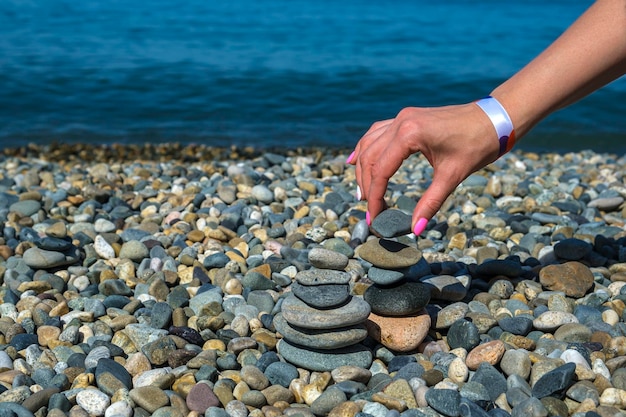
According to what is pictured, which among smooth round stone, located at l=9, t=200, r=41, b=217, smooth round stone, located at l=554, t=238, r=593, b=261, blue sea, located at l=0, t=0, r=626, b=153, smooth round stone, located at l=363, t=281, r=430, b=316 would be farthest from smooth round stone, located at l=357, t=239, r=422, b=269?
blue sea, located at l=0, t=0, r=626, b=153

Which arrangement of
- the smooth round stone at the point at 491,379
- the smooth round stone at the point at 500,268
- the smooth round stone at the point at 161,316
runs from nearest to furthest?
the smooth round stone at the point at 491,379
the smooth round stone at the point at 161,316
the smooth round stone at the point at 500,268

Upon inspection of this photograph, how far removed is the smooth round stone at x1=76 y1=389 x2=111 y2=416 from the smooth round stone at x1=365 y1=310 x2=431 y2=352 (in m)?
1.07

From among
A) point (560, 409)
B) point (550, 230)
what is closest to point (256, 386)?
point (560, 409)

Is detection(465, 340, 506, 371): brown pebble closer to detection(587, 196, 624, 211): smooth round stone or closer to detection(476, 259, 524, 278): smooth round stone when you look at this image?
detection(476, 259, 524, 278): smooth round stone

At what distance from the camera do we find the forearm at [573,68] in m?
2.44

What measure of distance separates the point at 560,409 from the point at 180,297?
5.87 feet

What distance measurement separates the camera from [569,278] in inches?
133

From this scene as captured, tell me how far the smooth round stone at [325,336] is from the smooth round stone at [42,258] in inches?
63.1

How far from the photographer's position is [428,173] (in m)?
6.04

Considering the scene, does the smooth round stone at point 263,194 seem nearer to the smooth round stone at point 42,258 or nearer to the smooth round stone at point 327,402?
the smooth round stone at point 42,258

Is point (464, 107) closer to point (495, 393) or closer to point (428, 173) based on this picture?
point (495, 393)

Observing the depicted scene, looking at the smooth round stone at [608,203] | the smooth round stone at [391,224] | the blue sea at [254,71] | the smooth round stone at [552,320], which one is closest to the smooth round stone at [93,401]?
the smooth round stone at [391,224]

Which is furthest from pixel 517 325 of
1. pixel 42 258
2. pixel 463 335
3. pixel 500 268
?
pixel 42 258

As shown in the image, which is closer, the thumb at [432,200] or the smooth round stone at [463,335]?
the thumb at [432,200]
